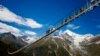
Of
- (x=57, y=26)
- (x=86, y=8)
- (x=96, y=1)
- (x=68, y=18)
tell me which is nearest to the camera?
(x=96, y=1)

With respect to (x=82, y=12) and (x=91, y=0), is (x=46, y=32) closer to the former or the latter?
(x=82, y=12)

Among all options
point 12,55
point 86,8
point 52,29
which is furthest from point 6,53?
point 86,8

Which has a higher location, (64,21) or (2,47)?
(2,47)

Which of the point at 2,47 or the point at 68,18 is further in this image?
the point at 2,47

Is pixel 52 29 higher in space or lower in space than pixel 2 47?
lower

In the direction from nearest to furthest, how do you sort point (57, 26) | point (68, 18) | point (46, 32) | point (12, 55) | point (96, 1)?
point (96, 1)
point (68, 18)
point (57, 26)
point (46, 32)
point (12, 55)

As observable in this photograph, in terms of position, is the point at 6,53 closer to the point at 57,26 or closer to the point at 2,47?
the point at 2,47

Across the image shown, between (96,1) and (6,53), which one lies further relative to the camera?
(6,53)

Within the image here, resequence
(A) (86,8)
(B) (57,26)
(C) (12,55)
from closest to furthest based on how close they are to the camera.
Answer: (A) (86,8) < (B) (57,26) < (C) (12,55)

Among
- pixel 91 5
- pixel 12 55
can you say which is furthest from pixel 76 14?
pixel 12 55
